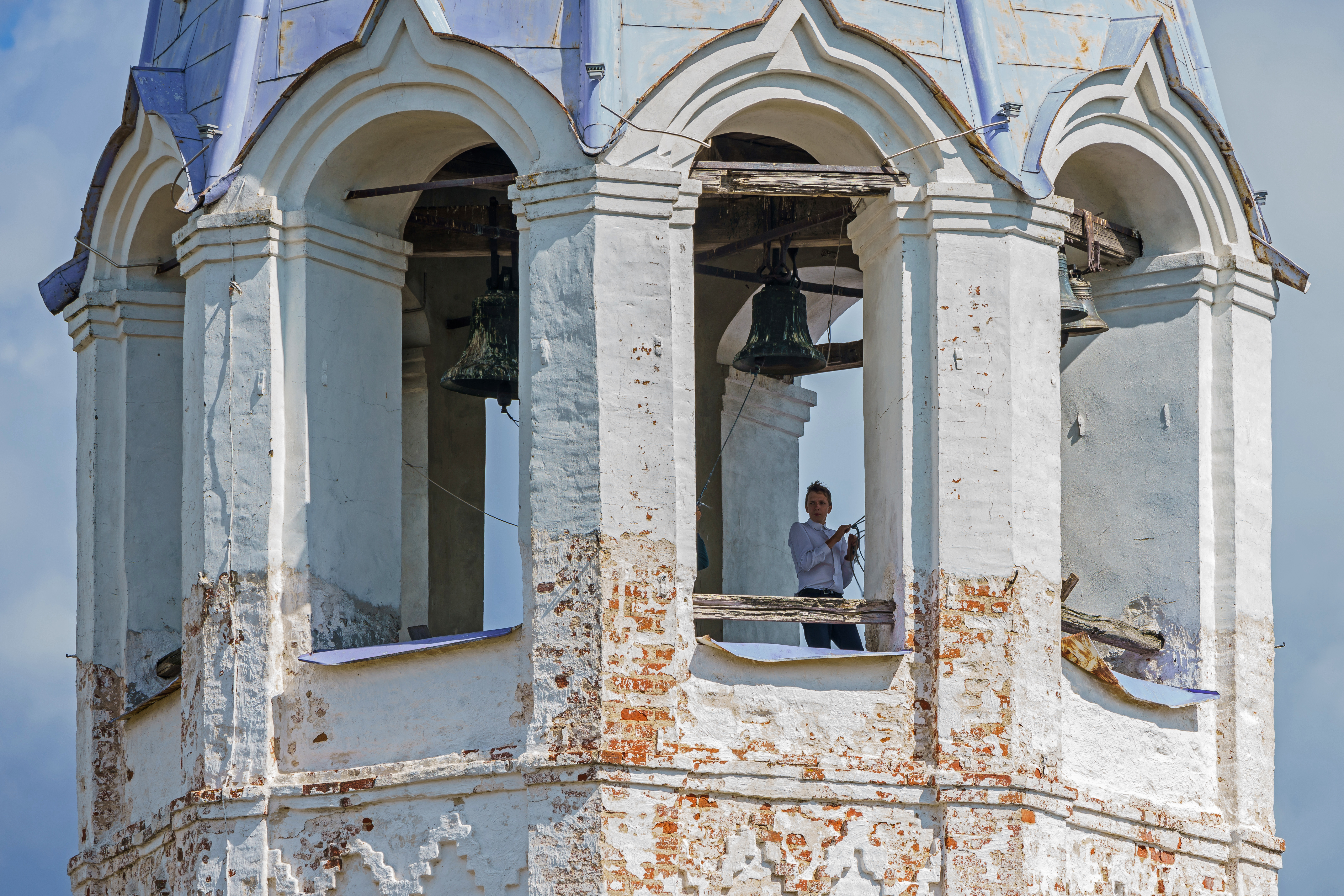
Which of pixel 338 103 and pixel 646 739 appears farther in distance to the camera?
pixel 338 103

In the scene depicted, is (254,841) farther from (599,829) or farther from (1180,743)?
(1180,743)

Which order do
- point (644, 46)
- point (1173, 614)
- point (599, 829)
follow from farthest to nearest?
point (1173, 614) → point (644, 46) → point (599, 829)

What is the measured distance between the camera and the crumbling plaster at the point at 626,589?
14625 mm

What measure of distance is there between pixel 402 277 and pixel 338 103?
1148 mm

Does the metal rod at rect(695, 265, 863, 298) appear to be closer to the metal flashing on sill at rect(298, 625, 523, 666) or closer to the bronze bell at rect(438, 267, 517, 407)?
the bronze bell at rect(438, 267, 517, 407)

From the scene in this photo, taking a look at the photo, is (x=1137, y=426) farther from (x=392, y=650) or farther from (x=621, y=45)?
(x=392, y=650)

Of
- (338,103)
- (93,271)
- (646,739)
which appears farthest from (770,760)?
(93,271)

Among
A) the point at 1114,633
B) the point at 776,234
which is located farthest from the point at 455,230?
the point at 1114,633

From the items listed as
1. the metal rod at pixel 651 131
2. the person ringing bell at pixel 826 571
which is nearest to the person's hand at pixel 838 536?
the person ringing bell at pixel 826 571

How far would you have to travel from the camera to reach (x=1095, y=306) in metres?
16.9

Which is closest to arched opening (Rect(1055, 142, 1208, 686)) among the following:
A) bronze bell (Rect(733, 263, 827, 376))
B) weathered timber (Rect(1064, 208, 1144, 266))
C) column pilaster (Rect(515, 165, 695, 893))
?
weathered timber (Rect(1064, 208, 1144, 266))

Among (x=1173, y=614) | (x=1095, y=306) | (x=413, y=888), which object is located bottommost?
(x=413, y=888)

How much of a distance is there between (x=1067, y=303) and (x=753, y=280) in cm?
297

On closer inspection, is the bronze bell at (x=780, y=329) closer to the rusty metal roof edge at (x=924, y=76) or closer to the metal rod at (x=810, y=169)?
the metal rod at (x=810, y=169)
